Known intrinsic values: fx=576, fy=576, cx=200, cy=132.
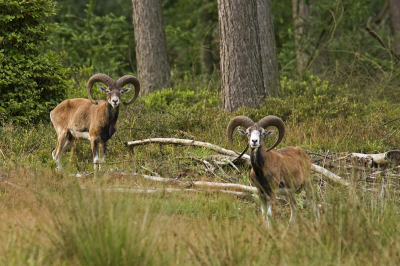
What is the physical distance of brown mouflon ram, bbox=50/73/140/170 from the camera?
1105cm

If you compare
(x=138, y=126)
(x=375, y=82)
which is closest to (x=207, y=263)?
(x=138, y=126)

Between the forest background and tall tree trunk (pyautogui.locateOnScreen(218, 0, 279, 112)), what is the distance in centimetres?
50

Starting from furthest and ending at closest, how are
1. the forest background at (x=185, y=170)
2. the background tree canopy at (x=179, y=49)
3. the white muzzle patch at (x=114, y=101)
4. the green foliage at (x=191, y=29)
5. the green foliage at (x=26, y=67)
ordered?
the green foliage at (x=191, y=29)
the background tree canopy at (x=179, y=49)
the green foliage at (x=26, y=67)
the white muzzle patch at (x=114, y=101)
the forest background at (x=185, y=170)

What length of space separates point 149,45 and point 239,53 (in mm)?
4896

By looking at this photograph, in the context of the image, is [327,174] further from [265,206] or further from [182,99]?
[182,99]

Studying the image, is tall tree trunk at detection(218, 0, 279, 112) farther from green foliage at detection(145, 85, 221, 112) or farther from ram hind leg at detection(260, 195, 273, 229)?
ram hind leg at detection(260, 195, 273, 229)

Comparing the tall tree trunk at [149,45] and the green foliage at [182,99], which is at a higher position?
the tall tree trunk at [149,45]

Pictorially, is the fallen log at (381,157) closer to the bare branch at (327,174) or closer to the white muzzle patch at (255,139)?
the bare branch at (327,174)

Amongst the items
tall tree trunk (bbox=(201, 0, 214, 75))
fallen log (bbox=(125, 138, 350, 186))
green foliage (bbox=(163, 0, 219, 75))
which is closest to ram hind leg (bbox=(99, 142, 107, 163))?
fallen log (bbox=(125, 138, 350, 186))

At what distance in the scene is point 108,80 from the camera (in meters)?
11.1

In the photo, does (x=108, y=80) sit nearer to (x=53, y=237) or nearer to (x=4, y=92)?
(x=4, y=92)

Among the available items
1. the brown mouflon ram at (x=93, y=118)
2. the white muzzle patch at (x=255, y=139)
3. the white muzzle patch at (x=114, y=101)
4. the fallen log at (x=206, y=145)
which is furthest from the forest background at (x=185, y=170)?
the white muzzle patch at (x=114, y=101)

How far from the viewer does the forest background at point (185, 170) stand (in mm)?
5496

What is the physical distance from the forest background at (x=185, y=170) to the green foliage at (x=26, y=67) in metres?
0.05
